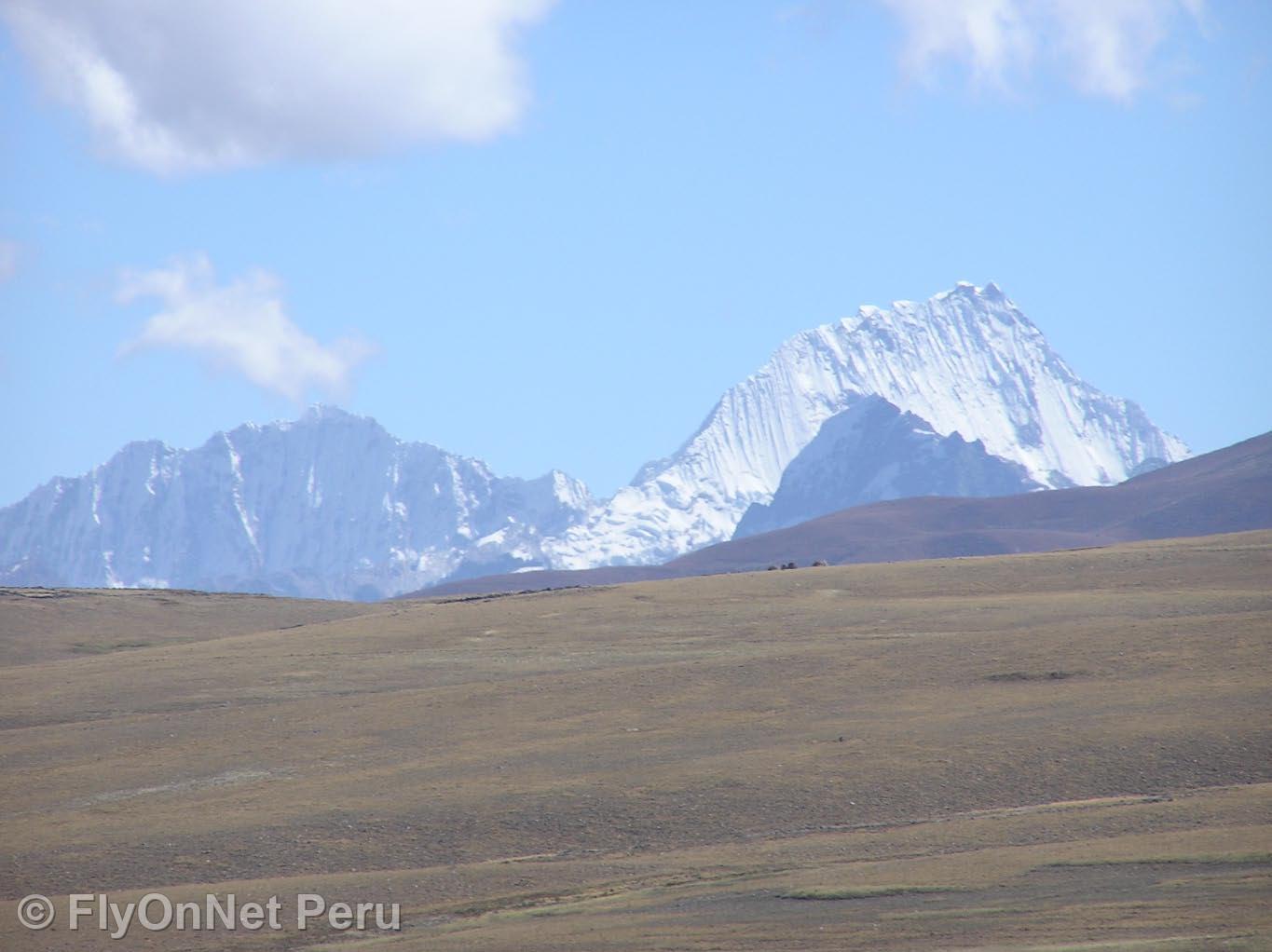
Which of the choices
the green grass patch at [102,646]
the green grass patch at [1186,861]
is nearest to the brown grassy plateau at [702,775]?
the green grass patch at [1186,861]

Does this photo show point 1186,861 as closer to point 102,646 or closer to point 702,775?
point 702,775

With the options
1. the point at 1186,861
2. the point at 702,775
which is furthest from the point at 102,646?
the point at 1186,861

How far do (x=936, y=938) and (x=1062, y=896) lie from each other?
3367 mm

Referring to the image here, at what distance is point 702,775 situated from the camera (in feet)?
146

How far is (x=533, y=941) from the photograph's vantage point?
1217 inches

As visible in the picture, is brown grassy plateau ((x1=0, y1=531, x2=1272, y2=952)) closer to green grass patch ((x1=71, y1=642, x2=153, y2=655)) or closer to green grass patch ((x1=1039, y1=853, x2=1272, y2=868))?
green grass patch ((x1=1039, y1=853, x2=1272, y2=868))

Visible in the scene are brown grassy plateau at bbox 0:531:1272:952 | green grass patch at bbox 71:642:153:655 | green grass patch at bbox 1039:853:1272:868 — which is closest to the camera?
green grass patch at bbox 1039:853:1272:868

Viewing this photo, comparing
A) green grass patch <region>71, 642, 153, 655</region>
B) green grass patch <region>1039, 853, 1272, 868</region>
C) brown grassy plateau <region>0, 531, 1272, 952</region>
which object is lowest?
green grass patch <region>1039, 853, 1272, 868</region>

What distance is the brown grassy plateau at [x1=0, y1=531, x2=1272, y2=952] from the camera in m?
32.0

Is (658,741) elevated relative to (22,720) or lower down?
lower down

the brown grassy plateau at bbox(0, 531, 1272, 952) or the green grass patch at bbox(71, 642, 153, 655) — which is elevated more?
the green grass patch at bbox(71, 642, 153, 655)

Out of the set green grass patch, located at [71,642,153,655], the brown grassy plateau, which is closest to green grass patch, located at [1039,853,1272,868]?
the brown grassy plateau

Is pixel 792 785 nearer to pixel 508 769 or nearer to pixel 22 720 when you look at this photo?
pixel 508 769

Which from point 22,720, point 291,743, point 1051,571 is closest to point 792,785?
point 291,743
